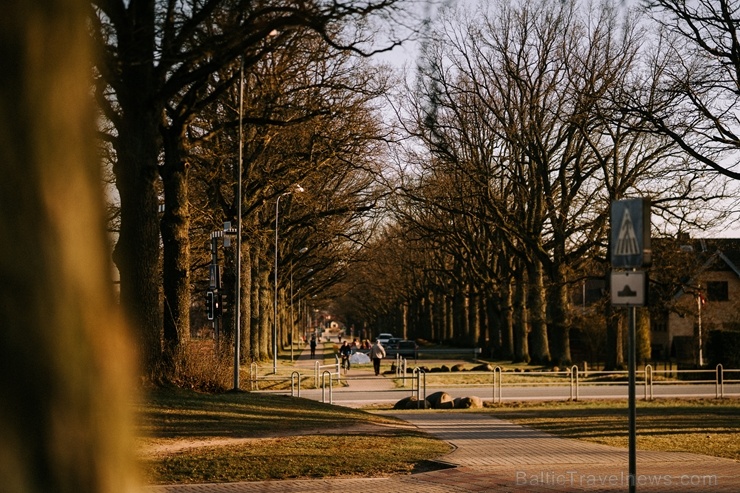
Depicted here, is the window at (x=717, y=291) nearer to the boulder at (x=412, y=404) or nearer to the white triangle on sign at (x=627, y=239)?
the boulder at (x=412, y=404)

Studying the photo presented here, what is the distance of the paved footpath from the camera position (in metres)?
11.3

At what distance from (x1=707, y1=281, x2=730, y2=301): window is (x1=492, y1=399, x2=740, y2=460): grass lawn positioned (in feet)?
114

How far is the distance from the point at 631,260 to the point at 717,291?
5966 centimetres

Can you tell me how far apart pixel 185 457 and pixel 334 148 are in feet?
69.4

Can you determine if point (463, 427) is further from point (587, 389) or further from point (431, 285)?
point (431, 285)

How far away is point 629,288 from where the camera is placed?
8.58 metres

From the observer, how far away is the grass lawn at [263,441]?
12305 millimetres

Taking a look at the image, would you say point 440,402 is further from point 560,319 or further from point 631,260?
point 560,319

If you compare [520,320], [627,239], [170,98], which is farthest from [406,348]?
[627,239]

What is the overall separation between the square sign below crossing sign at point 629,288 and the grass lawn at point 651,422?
7674mm

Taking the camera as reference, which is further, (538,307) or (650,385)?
(538,307)

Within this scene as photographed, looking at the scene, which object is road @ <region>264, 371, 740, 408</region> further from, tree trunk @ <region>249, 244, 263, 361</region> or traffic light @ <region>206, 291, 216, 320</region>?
tree trunk @ <region>249, 244, 263, 361</region>

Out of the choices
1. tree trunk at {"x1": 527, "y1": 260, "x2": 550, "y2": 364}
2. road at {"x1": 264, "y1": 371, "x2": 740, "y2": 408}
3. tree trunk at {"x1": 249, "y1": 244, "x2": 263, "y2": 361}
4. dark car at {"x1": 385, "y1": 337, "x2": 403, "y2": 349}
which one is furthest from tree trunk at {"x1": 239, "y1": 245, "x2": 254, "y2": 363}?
dark car at {"x1": 385, "y1": 337, "x2": 403, "y2": 349}

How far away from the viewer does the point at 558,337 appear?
153 ft
